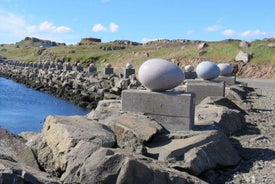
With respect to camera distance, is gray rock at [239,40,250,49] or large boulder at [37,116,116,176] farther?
gray rock at [239,40,250,49]

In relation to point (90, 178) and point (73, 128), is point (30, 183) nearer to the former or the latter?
point (90, 178)

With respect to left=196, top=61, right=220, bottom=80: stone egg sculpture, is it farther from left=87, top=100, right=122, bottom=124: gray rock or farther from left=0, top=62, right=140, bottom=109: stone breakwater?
left=0, top=62, right=140, bottom=109: stone breakwater

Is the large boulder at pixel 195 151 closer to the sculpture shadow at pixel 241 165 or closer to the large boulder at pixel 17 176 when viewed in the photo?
the sculpture shadow at pixel 241 165

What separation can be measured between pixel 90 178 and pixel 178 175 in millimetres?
1220

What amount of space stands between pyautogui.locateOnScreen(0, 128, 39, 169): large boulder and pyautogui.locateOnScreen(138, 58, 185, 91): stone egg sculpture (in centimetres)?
350

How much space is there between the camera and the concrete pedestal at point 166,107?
10.1 meters

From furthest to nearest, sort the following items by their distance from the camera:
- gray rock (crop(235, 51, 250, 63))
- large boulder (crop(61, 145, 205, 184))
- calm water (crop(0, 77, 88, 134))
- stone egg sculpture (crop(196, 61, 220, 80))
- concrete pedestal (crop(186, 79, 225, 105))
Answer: gray rock (crop(235, 51, 250, 63))
calm water (crop(0, 77, 88, 134))
stone egg sculpture (crop(196, 61, 220, 80))
concrete pedestal (crop(186, 79, 225, 105))
large boulder (crop(61, 145, 205, 184))

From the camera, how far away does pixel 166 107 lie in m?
10.2

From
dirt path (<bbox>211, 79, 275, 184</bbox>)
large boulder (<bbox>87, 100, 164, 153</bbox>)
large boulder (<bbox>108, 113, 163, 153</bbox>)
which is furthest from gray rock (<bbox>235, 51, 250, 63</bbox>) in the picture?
large boulder (<bbox>108, 113, 163, 153</bbox>)

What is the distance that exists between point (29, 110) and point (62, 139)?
22.2m

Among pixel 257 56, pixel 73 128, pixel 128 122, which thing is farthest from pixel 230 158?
pixel 257 56

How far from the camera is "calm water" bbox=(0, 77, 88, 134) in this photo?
22062mm

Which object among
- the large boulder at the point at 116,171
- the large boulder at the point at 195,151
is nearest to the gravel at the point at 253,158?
the large boulder at the point at 195,151

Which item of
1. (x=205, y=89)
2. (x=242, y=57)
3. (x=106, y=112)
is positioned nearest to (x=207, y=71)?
(x=205, y=89)
